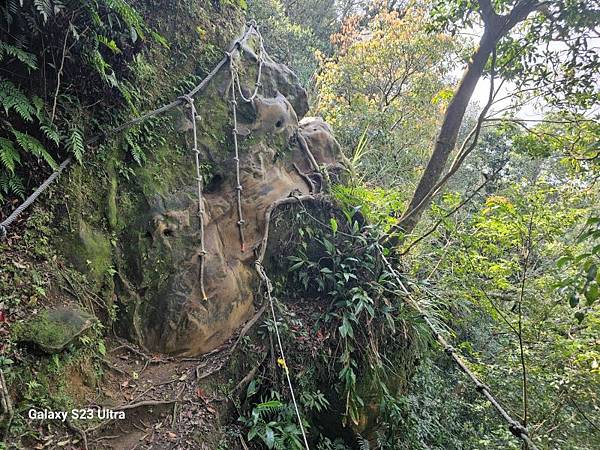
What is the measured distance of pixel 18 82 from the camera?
2.32m

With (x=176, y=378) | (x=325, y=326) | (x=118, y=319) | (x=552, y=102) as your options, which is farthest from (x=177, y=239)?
(x=552, y=102)

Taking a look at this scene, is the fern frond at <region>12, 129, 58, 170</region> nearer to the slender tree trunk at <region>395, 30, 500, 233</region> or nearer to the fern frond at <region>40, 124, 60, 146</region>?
the fern frond at <region>40, 124, 60, 146</region>

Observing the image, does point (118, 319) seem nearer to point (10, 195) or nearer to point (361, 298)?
point (10, 195)

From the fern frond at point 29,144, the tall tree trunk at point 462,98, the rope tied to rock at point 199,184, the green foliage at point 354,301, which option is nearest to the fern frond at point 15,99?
the fern frond at point 29,144

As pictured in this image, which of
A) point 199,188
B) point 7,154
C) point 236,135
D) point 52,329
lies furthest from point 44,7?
point 236,135

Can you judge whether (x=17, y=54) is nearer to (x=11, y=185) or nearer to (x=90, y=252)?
(x=11, y=185)

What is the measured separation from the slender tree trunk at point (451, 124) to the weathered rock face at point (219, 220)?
1.20 metres

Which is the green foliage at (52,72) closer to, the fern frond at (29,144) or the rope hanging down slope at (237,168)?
the fern frond at (29,144)

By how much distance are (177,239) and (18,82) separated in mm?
1535

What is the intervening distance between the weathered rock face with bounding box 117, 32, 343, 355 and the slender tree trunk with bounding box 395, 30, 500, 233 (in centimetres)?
120

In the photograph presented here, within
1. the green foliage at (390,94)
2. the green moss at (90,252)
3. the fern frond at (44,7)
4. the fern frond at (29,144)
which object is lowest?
the green moss at (90,252)

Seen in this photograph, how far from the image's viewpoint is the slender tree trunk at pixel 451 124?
4144 millimetres

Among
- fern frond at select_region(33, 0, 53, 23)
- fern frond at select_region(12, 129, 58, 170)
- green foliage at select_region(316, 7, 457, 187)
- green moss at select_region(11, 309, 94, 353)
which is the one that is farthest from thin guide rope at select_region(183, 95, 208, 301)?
green foliage at select_region(316, 7, 457, 187)

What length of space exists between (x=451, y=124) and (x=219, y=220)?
9.87 ft
